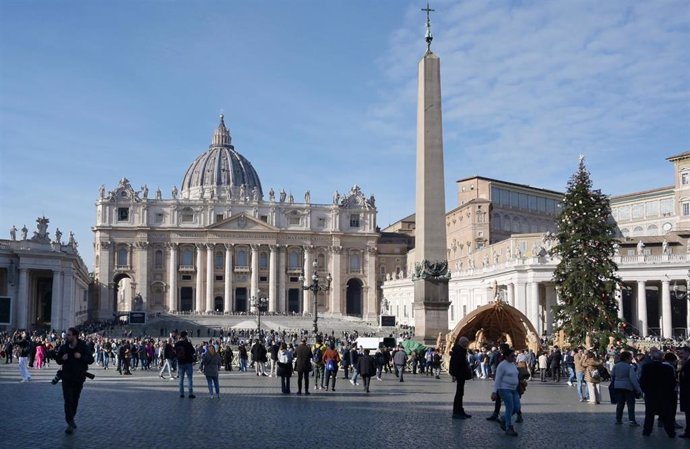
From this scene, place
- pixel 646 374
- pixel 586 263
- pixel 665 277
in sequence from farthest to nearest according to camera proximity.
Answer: pixel 665 277
pixel 586 263
pixel 646 374

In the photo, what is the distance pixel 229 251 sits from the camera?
303ft

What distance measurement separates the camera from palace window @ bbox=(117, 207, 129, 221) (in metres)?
91.5

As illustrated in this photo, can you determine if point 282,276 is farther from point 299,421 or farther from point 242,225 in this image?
point 299,421

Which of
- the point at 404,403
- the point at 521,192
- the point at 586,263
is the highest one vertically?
the point at 521,192

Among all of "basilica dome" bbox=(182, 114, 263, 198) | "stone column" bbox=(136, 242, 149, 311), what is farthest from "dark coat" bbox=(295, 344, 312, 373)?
"basilica dome" bbox=(182, 114, 263, 198)

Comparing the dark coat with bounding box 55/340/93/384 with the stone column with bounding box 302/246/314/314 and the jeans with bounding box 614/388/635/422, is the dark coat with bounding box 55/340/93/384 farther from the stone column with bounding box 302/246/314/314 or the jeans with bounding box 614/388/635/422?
the stone column with bounding box 302/246/314/314

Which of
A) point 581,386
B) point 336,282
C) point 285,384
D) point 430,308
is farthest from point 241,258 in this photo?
point 581,386

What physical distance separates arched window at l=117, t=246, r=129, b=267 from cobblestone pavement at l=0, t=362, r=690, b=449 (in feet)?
243

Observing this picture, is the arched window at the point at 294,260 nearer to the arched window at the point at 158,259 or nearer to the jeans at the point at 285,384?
the arched window at the point at 158,259

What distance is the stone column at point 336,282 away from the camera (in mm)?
93438

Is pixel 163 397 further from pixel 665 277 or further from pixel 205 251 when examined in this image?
pixel 205 251

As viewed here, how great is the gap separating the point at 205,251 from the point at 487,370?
235 feet

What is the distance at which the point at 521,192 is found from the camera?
80.4m

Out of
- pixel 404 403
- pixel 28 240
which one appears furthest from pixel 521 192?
pixel 404 403
